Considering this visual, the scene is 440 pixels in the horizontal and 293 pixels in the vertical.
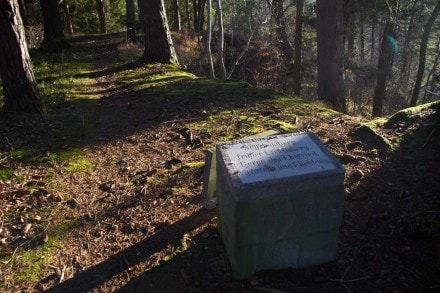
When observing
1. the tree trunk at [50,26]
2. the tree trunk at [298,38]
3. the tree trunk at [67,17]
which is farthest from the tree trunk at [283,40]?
the tree trunk at [67,17]

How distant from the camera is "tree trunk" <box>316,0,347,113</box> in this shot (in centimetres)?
900

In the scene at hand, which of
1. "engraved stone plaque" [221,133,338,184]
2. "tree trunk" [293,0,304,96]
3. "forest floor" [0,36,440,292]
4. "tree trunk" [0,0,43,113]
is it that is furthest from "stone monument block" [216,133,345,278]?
"tree trunk" [293,0,304,96]

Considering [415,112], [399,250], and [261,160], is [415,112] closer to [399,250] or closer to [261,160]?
[399,250]

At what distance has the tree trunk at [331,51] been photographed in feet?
29.5

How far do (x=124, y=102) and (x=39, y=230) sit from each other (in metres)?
4.03

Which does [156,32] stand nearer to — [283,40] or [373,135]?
[373,135]

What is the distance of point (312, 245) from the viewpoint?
2777 mm

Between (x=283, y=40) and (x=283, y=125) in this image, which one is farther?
(x=283, y=40)

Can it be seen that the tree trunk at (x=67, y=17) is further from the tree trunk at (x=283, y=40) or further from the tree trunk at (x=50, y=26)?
the tree trunk at (x=283, y=40)

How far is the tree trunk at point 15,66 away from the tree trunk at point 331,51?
671 cm

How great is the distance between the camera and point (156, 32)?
33.2 feet

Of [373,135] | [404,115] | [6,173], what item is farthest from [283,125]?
[6,173]

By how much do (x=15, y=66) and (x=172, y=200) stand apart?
3.78 meters

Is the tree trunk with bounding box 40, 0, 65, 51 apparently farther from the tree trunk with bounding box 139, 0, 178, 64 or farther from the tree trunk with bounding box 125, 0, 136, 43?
the tree trunk with bounding box 139, 0, 178, 64
